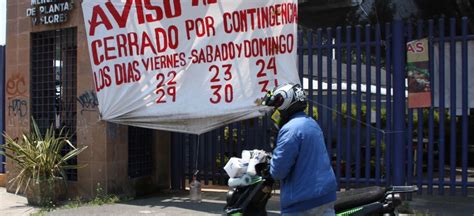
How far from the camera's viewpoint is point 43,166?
332 inches

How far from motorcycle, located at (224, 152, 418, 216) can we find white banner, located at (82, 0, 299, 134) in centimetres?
271

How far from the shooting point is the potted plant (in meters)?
8.45

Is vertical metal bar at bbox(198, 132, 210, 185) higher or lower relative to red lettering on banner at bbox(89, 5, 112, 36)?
lower

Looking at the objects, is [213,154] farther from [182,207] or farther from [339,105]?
[339,105]

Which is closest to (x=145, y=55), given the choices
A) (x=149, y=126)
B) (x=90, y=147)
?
(x=149, y=126)

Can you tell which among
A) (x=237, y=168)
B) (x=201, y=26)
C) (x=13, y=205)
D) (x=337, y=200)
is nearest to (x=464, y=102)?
(x=337, y=200)

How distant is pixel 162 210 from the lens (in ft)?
26.2

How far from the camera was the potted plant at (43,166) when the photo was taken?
8.45 metres

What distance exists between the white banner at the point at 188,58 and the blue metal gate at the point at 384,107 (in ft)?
2.48

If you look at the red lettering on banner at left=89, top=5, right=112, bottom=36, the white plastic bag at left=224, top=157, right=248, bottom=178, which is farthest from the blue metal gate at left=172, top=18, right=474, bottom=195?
the white plastic bag at left=224, top=157, right=248, bottom=178

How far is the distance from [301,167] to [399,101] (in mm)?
4100

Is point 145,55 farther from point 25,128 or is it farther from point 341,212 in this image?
point 341,212

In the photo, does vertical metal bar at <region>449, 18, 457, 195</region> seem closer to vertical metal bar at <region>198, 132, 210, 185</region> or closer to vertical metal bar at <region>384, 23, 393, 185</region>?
vertical metal bar at <region>384, 23, 393, 185</region>

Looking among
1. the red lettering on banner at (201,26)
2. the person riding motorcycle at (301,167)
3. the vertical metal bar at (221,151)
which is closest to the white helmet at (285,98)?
the person riding motorcycle at (301,167)
